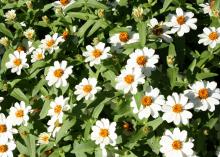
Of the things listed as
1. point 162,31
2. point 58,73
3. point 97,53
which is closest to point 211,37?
point 162,31

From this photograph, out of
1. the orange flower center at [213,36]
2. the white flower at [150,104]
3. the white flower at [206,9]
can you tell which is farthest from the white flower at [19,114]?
the white flower at [206,9]

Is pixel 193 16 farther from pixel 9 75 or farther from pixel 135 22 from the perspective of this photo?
pixel 9 75

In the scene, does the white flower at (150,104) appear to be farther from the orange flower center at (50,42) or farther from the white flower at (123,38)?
the orange flower center at (50,42)

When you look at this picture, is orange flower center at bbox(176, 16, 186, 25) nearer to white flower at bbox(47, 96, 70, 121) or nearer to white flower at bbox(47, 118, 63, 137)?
white flower at bbox(47, 96, 70, 121)

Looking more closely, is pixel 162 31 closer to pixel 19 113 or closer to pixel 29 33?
A: pixel 29 33

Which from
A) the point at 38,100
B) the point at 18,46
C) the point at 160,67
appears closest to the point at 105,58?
the point at 160,67

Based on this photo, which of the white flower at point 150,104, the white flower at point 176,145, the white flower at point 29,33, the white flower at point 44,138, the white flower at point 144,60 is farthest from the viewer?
the white flower at point 29,33
